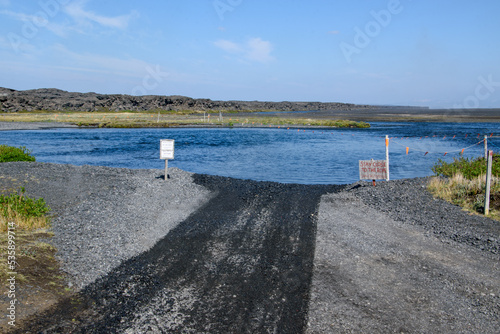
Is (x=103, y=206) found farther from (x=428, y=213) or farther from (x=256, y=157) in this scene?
(x=256, y=157)

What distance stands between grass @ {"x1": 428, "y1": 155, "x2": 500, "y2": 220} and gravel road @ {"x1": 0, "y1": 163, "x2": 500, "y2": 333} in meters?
0.75

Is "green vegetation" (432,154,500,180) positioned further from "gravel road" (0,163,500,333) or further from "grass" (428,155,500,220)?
"gravel road" (0,163,500,333)

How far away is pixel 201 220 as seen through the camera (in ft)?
34.6

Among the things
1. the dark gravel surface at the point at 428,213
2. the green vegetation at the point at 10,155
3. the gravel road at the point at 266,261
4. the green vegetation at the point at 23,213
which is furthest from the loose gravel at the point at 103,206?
the dark gravel surface at the point at 428,213

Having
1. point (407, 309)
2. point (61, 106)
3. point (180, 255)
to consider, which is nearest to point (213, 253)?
point (180, 255)

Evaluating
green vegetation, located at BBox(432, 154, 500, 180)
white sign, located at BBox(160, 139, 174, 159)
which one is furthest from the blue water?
white sign, located at BBox(160, 139, 174, 159)

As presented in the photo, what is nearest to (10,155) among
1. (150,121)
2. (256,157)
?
(256,157)

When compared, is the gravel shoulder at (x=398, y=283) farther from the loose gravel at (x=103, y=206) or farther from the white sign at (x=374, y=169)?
the white sign at (x=374, y=169)

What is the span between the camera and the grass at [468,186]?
39.1 ft

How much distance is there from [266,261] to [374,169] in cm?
863

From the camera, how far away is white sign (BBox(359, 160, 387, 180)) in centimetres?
1478

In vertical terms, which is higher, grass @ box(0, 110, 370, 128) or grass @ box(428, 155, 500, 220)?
grass @ box(0, 110, 370, 128)

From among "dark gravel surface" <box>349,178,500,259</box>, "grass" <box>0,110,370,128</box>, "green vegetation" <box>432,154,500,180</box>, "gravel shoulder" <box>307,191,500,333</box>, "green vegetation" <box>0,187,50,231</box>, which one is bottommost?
"gravel shoulder" <box>307,191,500,333</box>

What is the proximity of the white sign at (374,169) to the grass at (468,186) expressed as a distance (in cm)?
170
